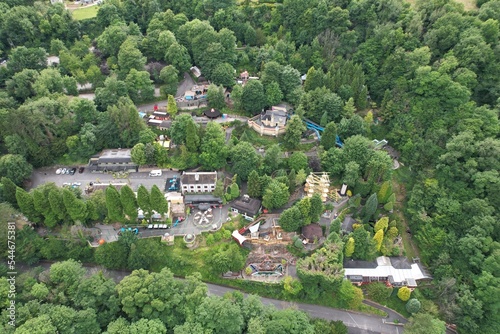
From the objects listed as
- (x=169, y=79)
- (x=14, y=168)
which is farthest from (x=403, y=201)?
(x=14, y=168)

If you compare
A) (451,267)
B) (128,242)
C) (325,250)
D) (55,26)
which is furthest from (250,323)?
(55,26)

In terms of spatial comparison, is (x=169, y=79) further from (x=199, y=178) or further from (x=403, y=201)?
(x=403, y=201)

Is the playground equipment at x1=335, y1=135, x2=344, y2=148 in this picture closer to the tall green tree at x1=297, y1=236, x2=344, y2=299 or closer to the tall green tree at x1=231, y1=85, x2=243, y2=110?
the tall green tree at x1=231, y1=85, x2=243, y2=110

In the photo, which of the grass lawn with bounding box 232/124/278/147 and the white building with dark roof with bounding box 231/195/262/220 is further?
the grass lawn with bounding box 232/124/278/147

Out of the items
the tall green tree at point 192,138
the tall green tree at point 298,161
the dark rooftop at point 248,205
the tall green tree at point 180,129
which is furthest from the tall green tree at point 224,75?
the dark rooftop at point 248,205

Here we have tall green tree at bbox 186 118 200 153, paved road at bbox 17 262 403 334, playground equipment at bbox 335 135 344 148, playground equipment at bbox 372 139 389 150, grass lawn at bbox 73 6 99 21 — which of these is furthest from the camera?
grass lawn at bbox 73 6 99 21

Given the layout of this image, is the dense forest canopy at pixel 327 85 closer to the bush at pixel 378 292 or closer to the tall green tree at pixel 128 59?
the tall green tree at pixel 128 59

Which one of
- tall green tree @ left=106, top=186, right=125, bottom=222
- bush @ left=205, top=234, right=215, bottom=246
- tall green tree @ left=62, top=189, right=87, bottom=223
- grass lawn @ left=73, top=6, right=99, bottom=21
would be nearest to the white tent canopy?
bush @ left=205, top=234, right=215, bottom=246
